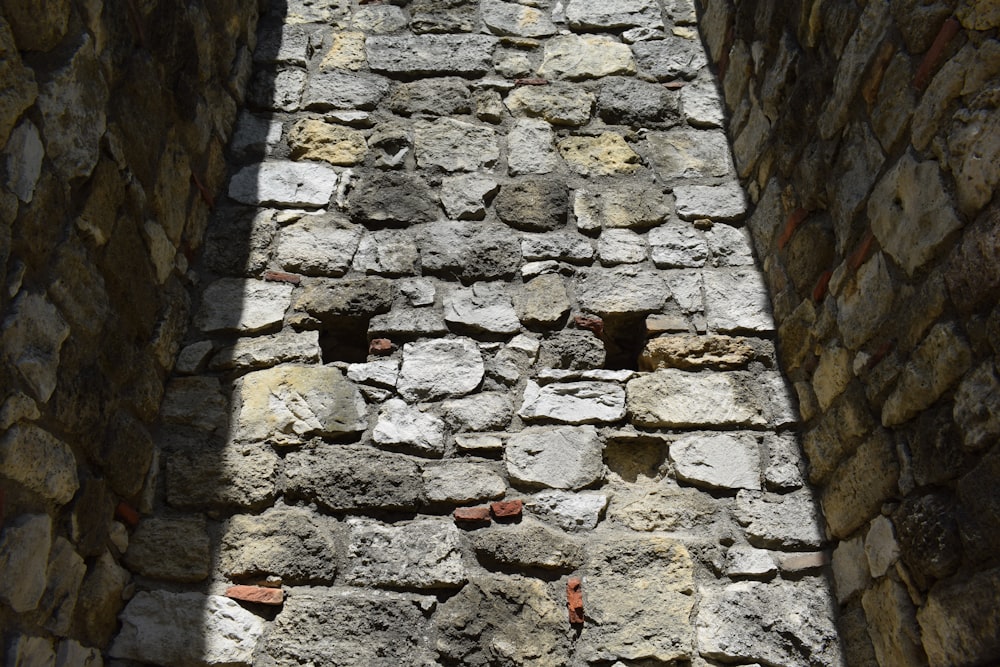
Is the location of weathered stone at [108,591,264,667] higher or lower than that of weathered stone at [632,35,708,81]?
lower

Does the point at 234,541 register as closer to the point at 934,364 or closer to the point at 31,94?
the point at 31,94

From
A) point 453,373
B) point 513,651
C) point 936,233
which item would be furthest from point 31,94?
point 936,233

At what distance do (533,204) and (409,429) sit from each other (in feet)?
2.78

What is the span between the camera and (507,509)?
7.38 ft

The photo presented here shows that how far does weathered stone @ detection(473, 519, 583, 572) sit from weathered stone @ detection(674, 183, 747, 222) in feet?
3.72

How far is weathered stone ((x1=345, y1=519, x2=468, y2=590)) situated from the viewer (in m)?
2.15

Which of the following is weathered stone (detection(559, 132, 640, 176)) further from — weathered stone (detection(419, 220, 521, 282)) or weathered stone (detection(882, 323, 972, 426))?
weathered stone (detection(882, 323, 972, 426))

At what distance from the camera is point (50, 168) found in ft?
5.85

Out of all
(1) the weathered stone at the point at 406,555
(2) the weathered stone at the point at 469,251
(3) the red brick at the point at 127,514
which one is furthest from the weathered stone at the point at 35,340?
(2) the weathered stone at the point at 469,251

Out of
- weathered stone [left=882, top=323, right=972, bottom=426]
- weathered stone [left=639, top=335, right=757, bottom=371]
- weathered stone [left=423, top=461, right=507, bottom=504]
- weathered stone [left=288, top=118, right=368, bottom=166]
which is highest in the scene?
weathered stone [left=288, top=118, right=368, bottom=166]

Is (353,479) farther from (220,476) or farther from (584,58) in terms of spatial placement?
(584,58)

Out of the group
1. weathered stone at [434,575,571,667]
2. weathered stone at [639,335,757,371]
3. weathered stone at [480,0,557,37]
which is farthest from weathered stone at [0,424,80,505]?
weathered stone at [480,0,557,37]

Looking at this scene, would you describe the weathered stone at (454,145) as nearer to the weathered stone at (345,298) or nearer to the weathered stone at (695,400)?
the weathered stone at (345,298)

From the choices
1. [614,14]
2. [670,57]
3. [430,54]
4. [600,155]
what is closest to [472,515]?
[600,155]
